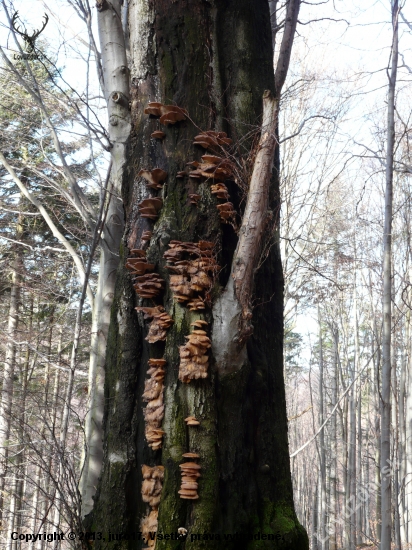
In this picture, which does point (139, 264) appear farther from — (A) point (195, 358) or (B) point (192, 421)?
(B) point (192, 421)

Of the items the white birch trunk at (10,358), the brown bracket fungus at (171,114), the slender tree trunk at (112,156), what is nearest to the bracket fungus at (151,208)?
the brown bracket fungus at (171,114)

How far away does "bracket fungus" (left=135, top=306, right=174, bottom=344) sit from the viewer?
2817 mm

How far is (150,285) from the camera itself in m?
2.89

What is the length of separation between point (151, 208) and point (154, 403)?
1.21m

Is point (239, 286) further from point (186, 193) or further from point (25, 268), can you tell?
point (25, 268)

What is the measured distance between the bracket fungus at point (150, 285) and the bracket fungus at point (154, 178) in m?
0.61

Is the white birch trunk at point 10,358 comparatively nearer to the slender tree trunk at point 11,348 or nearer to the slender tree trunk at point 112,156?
the slender tree trunk at point 11,348

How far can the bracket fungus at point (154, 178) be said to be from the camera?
A: 307 centimetres

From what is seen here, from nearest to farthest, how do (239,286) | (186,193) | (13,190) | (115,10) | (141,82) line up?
(239,286) → (186,193) → (141,82) → (115,10) → (13,190)

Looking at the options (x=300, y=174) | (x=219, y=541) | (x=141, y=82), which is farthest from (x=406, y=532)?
(x=141, y=82)

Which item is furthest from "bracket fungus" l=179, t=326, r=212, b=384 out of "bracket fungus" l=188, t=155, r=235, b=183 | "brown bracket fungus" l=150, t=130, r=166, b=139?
"brown bracket fungus" l=150, t=130, r=166, b=139

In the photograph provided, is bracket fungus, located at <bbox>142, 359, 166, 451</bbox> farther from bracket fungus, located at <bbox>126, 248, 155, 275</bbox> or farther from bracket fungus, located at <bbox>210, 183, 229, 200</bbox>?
bracket fungus, located at <bbox>210, 183, 229, 200</bbox>

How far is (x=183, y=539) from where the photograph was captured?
8.23 ft

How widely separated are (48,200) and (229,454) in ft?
36.2
